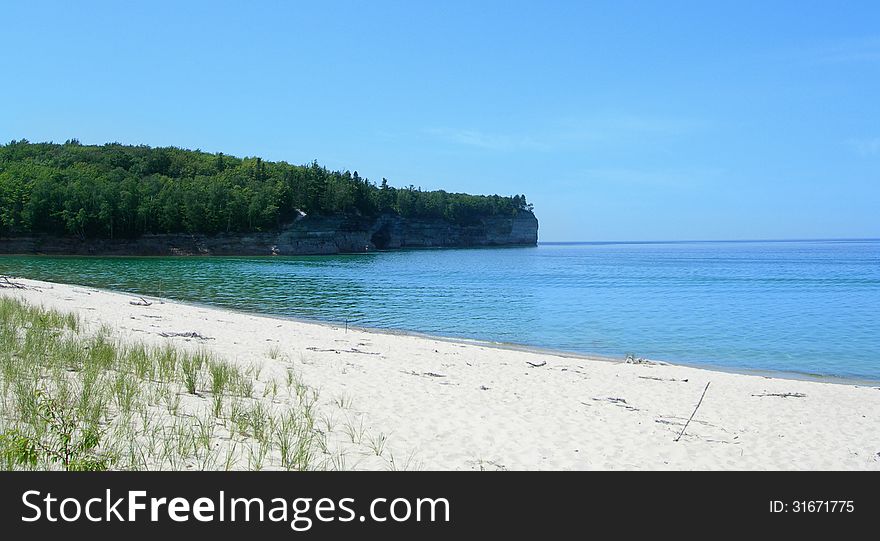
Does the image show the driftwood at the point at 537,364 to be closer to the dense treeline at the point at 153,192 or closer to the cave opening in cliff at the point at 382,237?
the dense treeline at the point at 153,192

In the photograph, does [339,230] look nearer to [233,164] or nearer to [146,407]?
[233,164]

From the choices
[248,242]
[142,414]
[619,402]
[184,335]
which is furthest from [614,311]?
[248,242]

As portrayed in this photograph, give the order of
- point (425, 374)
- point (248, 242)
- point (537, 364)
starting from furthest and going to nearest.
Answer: point (248, 242) → point (537, 364) → point (425, 374)

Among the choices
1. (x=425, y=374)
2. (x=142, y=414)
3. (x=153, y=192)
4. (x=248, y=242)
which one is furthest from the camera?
(x=153, y=192)

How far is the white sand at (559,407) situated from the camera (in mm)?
7393

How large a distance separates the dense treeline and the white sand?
3878 inches

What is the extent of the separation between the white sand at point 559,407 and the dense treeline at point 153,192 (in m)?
98.5

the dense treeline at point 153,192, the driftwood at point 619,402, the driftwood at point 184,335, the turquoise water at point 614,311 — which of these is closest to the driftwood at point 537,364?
the driftwood at point 619,402

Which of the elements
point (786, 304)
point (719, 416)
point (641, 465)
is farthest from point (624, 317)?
point (641, 465)

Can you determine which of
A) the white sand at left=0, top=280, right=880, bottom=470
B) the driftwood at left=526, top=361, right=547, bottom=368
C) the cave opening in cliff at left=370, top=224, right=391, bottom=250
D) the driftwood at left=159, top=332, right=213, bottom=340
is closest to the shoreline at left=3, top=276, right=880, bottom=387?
the white sand at left=0, top=280, right=880, bottom=470

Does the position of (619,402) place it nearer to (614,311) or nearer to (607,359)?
(607,359)

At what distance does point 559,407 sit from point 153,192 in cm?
12012

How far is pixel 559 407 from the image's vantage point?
400 inches

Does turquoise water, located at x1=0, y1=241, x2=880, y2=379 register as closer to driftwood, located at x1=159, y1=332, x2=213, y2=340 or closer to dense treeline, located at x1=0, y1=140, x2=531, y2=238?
driftwood, located at x1=159, y1=332, x2=213, y2=340
